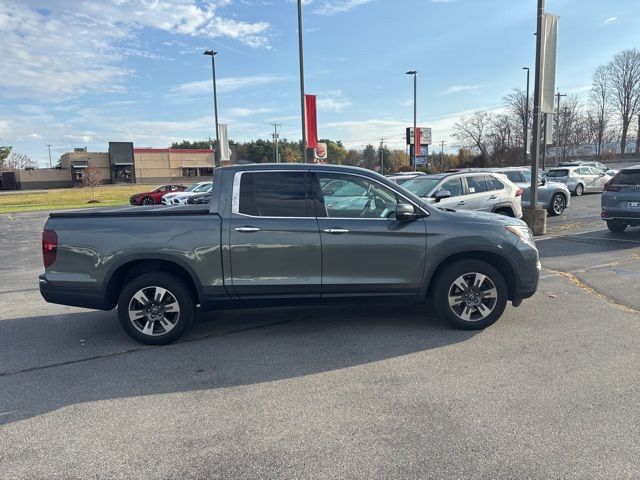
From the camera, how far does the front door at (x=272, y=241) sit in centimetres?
493

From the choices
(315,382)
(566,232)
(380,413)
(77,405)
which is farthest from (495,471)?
(566,232)

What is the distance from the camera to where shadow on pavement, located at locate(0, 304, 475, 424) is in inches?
162

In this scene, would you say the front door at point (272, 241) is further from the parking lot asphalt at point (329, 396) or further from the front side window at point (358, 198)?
the parking lot asphalt at point (329, 396)

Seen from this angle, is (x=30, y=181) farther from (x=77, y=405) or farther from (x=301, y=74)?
(x=77, y=405)

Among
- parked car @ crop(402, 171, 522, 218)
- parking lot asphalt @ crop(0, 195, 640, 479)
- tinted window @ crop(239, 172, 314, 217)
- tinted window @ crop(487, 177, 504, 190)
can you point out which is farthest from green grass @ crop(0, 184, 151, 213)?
tinted window @ crop(239, 172, 314, 217)

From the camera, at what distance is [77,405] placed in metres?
3.80

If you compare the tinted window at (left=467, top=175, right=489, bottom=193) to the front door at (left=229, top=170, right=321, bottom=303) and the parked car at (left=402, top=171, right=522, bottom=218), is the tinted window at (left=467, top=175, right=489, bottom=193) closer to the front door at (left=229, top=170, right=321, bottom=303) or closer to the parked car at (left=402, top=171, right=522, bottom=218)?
the parked car at (left=402, top=171, right=522, bottom=218)


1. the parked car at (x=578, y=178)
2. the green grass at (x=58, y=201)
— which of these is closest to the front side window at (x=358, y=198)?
the parked car at (x=578, y=178)

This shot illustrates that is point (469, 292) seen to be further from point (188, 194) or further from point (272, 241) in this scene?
point (188, 194)

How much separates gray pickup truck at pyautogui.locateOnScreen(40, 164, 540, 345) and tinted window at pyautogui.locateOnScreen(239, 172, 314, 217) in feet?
0.04

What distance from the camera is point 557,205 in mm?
16047

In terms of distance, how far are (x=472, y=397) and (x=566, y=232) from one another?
34.4ft

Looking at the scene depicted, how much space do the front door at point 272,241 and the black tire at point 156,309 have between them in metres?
0.60

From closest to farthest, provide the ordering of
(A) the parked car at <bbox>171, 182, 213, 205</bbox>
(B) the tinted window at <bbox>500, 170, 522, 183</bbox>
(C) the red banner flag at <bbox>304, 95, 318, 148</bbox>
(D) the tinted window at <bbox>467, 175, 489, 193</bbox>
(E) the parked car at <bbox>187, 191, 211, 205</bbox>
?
1. (E) the parked car at <bbox>187, 191, 211, 205</bbox>
2. (D) the tinted window at <bbox>467, 175, 489, 193</bbox>
3. (B) the tinted window at <bbox>500, 170, 522, 183</bbox>
4. (C) the red banner flag at <bbox>304, 95, 318, 148</bbox>
5. (A) the parked car at <bbox>171, 182, 213, 205</bbox>
